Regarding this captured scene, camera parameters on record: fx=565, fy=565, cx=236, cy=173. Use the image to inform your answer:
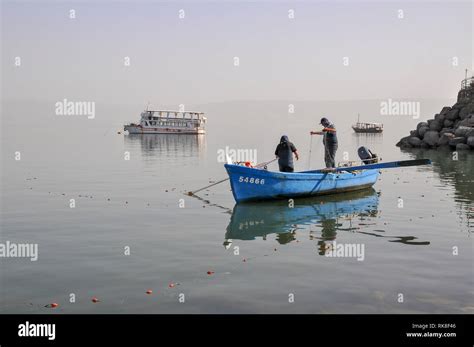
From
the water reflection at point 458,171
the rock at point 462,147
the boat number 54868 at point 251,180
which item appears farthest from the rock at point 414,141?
the boat number 54868 at point 251,180

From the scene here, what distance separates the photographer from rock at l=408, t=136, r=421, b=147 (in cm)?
6531

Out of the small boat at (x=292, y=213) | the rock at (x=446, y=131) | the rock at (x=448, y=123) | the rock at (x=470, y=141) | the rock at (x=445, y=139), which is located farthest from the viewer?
the rock at (x=448, y=123)

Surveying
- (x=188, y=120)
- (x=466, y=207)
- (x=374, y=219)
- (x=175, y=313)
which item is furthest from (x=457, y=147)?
(x=188, y=120)

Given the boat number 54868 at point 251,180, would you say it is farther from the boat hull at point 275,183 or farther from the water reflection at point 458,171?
the water reflection at point 458,171

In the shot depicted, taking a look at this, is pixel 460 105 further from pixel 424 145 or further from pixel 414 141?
pixel 424 145

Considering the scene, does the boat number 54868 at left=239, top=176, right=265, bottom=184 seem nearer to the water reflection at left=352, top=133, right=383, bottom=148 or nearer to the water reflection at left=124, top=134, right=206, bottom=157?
the water reflection at left=124, top=134, right=206, bottom=157

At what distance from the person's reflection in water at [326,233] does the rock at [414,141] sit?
4862 cm

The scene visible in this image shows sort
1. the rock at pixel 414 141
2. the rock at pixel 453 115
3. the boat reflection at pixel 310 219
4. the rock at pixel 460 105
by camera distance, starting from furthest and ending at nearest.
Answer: the rock at pixel 460 105 < the rock at pixel 453 115 < the rock at pixel 414 141 < the boat reflection at pixel 310 219

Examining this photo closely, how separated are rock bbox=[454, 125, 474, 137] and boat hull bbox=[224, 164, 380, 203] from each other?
36456mm

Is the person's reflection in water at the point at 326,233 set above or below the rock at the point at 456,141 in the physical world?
below

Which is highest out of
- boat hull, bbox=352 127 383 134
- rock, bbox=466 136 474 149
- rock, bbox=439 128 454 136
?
boat hull, bbox=352 127 383 134

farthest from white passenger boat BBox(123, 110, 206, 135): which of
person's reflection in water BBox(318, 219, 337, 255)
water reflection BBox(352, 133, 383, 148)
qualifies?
person's reflection in water BBox(318, 219, 337, 255)

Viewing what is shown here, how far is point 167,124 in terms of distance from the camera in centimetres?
10419

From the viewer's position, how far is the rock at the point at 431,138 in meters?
62.3
